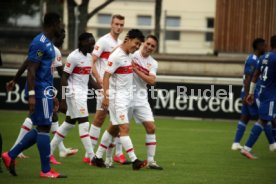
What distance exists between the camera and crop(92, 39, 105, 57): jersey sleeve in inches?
574

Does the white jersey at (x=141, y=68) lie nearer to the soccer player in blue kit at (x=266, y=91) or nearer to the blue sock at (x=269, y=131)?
the soccer player in blue kit at (x=266, y=91)

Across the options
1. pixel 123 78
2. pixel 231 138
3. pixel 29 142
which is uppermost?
pixel 123 78

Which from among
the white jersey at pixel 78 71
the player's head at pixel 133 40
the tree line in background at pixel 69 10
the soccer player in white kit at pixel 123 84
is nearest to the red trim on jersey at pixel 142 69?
the soccer player in white kit at pixel 123 84

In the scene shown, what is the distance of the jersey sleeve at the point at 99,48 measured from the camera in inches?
574

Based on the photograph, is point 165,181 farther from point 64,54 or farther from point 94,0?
point 94,0

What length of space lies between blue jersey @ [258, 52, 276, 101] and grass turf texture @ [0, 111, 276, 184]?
3.80ft

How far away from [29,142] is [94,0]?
31.0m

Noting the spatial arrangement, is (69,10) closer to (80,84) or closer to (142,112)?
(80,84)

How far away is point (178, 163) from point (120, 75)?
6.72ft

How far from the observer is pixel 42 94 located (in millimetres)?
11523

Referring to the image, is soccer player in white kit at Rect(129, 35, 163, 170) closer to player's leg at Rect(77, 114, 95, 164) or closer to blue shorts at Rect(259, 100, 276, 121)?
player's leg at Rect(77, 114, 95, 164)

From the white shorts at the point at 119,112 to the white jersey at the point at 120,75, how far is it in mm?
113

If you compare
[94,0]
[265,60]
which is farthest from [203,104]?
[94,0]

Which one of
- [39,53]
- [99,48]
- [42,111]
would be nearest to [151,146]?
[99,48]
